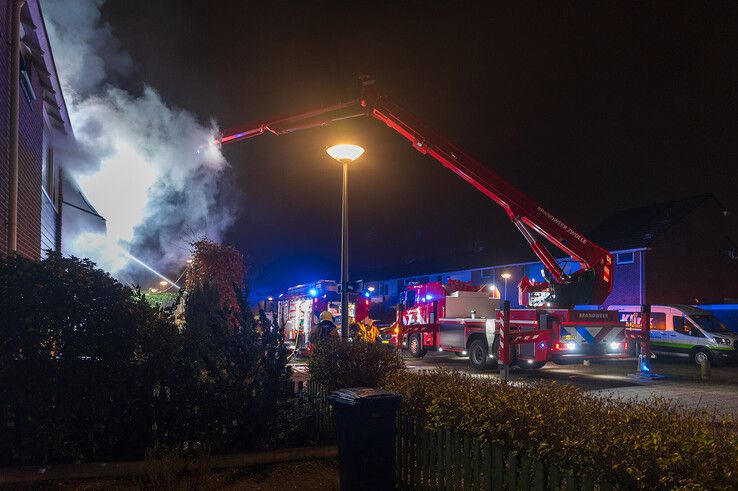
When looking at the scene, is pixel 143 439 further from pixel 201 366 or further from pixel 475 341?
pixel 475 341

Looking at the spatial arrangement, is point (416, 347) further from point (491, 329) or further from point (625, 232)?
point (625, 232)

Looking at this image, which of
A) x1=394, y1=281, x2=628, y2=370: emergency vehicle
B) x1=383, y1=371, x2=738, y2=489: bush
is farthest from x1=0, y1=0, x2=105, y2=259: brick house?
x1=394, y1=281, x2=628, y2=370: emergency vehicle

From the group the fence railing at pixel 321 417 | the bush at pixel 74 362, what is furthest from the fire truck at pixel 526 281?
the bush at pixel 74 362

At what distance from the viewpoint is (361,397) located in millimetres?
4859

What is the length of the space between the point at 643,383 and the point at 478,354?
4.39 metres

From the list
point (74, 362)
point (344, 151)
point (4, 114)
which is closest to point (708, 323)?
point (344, 151)

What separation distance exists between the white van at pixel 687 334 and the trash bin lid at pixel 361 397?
605 inches

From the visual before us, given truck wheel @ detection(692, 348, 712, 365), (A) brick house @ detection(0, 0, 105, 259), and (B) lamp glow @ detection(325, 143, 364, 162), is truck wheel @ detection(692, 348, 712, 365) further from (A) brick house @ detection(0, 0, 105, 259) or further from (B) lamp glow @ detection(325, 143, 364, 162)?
(A) brick house @ detection(0, 0, 105, 259)

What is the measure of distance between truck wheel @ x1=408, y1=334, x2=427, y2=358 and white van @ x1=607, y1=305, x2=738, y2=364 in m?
→ 6.77

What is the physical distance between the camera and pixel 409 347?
66.4ft

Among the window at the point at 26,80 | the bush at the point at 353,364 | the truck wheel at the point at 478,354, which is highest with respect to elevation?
the window at the point at 26,80

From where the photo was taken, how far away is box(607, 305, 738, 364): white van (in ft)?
60.3

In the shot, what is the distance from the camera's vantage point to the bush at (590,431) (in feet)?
10.1

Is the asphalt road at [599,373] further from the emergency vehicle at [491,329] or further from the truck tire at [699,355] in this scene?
the emergency vehicle at [491,329]
